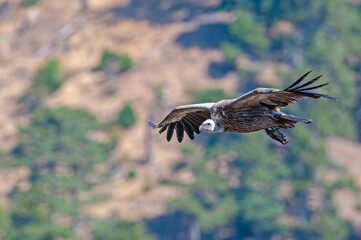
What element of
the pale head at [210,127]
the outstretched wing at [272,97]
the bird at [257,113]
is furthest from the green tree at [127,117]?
the outstretched wing at [272,97]

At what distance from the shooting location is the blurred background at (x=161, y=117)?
66562 mm

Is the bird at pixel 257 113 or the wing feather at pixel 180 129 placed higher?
the bird at pixel 257 113

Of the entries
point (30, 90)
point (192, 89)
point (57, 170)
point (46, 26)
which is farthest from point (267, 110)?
point (46, 26)

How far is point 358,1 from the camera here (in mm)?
90625

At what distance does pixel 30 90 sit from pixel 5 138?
5460mm

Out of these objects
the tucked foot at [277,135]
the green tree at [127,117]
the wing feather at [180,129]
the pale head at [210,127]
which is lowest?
the green tree at [127,117]

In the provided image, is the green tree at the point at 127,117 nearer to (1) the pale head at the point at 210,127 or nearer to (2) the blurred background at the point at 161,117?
(2) the blurred background at the point at 161,117

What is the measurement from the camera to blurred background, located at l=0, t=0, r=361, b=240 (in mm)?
66562

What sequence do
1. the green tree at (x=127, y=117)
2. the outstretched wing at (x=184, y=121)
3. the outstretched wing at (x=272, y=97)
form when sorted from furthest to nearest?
→ the green tree at (x=127, y=117) → the outstretched wing at (x=184, y=121) → the outstretched wing at (x=272, y=97)

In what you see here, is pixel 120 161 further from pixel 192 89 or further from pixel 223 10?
pixel 223 10

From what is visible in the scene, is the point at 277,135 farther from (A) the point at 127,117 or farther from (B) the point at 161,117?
(A) the point at 127,117

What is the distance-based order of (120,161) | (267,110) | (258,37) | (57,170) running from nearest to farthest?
1. (267,110)
2. (57,170)
3. (120,161)
4. (258,37)

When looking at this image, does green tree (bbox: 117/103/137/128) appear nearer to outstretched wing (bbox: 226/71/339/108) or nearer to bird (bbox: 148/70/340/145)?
bird (bbox: 148/70/340/145)

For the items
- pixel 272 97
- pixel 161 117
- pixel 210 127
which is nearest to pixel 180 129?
pixel 210 127
